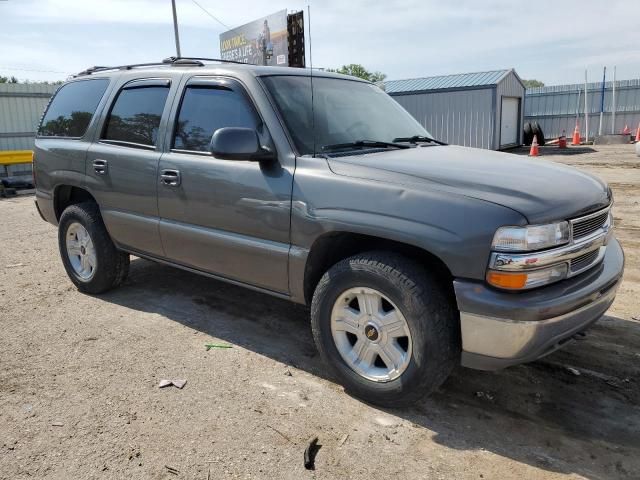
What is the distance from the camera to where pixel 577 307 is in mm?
2695

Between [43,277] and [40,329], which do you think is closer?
[40,329]

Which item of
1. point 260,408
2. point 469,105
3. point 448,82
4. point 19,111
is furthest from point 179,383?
point 448,82

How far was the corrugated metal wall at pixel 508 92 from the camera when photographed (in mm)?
21609

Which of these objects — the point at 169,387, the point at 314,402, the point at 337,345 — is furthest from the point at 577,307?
the point at 169,387

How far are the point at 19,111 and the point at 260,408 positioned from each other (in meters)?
16.9

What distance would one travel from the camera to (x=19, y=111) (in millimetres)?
16656

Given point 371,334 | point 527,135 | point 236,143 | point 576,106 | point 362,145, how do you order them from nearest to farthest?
point 371,334 → point 236,143 → point 362,145 → point 527,135 → point 576,106

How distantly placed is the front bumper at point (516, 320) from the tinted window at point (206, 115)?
181 cm

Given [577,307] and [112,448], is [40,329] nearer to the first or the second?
[112,448]

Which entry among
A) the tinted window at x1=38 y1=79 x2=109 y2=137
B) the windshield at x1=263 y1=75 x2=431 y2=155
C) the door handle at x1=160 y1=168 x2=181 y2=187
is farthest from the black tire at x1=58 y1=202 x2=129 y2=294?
the windshield at x1=263 y1=75 x2=431 y2=155

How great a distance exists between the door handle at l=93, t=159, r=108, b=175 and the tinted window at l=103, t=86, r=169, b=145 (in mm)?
219

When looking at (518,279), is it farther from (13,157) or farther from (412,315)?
(13,157)

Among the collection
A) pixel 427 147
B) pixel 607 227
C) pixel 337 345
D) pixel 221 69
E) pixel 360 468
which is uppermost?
pixel 221 69

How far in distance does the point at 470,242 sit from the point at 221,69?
2.23 metres
